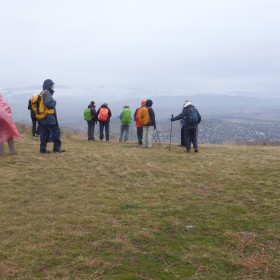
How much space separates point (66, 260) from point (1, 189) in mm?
3836

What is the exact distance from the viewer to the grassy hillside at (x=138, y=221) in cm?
479

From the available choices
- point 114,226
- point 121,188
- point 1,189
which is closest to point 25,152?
point 1,189

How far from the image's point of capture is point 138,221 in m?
6.32

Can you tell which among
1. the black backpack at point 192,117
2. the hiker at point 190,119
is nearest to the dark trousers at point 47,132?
the hiker at point 190,119

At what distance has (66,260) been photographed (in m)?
4.95

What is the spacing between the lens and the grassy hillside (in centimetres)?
479

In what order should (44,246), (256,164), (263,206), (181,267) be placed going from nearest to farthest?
1. (181,267)
2. (44,246)
3. (263,206)
4. (256,164)

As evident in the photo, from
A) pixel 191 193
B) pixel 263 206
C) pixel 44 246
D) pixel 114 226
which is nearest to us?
pixel 44 246

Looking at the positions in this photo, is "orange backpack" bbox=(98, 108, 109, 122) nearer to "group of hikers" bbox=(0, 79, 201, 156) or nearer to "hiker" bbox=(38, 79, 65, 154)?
"group of hikers" bbox=(0, 79, 201, 156)

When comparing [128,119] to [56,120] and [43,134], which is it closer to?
[56,120]

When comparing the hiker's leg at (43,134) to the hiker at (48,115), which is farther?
the hiker's leg at (43,134)

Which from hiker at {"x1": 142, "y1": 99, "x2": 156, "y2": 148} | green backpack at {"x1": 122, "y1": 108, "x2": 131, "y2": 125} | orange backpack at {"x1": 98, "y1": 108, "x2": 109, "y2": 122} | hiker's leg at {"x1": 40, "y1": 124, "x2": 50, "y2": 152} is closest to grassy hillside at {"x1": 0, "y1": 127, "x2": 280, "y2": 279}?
hiker's leg at {"x1": 40, "y1": 124, "x2": 50, "y2": 152}

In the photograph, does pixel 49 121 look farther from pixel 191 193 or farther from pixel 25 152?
pixel 191 193

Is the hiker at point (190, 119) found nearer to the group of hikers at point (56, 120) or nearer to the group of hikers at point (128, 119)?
the group of hikers at point (56, 120)
